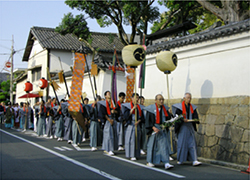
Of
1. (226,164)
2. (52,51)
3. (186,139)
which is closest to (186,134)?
(186,139)

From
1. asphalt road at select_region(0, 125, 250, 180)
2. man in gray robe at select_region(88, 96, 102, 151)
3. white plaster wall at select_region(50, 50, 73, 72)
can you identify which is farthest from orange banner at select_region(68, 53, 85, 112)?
white plaster wall at select_region(50, 50, 73, 72)

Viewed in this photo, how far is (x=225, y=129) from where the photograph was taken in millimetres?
8273

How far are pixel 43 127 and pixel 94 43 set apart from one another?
14.5 meters

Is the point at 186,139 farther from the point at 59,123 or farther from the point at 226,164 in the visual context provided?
the point at 59,123

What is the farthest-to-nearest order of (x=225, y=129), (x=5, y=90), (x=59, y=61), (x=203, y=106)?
(x=5, y=90) < (x=59, y=61) < (x=203, y=106) < (x=225, y=129)

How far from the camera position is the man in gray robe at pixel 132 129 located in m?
8.09

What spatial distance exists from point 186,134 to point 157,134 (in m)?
0.87

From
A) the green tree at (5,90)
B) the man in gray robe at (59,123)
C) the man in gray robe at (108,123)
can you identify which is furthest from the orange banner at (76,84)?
the green tree at (5,90)

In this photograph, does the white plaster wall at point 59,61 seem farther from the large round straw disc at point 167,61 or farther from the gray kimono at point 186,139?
the gray kimono at point 186,139

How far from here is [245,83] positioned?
8.39 metres

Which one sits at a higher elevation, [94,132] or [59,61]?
[59,61]

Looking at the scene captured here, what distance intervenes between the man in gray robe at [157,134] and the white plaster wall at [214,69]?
268 cm

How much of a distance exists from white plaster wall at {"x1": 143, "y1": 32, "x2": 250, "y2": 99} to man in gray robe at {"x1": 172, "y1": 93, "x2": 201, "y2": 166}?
1.89 meters

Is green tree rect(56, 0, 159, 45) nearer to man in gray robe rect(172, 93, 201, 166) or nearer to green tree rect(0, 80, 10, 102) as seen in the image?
man in gray robe rect(172, 93, 201, 166)
